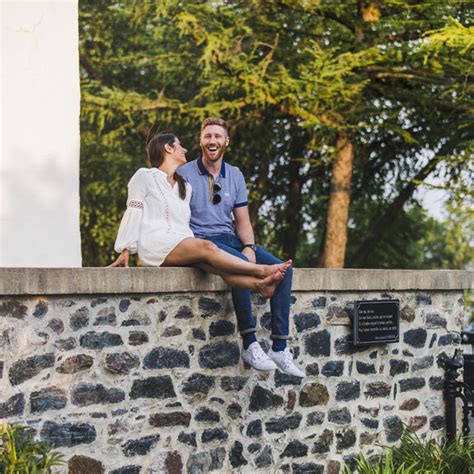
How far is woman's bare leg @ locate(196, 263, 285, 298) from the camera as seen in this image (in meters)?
5.97

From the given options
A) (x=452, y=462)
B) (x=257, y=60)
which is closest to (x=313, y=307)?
(x=452, y=462)

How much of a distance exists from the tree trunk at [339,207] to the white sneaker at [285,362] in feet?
29.3

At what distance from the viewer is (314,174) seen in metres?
18.8

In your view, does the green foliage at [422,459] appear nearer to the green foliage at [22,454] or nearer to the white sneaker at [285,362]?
the white sneaker at [285,362]

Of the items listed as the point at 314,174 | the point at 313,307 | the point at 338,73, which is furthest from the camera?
the point at 314,174

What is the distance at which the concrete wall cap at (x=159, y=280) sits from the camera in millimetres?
5410

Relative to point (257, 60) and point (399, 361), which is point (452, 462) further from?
point (257, 60)

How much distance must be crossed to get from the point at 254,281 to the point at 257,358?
23.2 inches

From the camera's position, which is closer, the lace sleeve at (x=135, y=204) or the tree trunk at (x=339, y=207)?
the lace sleeve at (x=135, y=204)

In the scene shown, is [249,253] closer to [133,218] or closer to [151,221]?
[151,221]

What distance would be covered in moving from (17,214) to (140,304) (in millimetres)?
2479

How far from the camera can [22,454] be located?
520cm

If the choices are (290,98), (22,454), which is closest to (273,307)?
(22,454)

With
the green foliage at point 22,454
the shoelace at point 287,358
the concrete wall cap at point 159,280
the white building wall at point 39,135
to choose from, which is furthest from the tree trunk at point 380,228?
the green foliage at point 22,454
